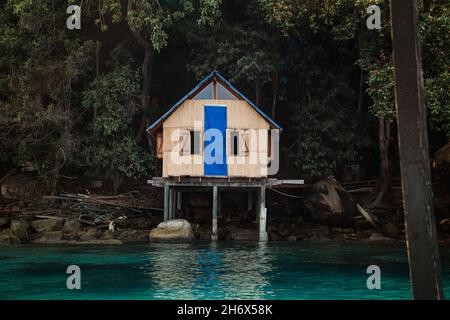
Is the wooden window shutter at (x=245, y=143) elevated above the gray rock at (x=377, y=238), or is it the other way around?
the wooden window shutter at (x=245, y=143)

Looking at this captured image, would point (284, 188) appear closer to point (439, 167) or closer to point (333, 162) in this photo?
point (333, 162)

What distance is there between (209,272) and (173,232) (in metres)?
8.38

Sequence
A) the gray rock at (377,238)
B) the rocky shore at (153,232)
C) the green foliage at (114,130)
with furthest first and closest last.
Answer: the green foliage at (114,130), the gray rock at (377,238), the rocky shore at (153,232)

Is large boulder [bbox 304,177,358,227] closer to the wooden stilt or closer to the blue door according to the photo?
the wooden stilt

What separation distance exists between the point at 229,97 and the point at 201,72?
14.2 ft

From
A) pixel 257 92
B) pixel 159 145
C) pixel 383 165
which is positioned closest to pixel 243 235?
pixel 159 145

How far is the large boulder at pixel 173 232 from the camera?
22575mm

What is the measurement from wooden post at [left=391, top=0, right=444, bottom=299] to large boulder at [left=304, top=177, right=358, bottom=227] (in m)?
19.4

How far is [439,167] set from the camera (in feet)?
91.9

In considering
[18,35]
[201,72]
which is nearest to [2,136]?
[18,35]

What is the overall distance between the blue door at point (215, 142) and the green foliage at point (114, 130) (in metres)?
4.57

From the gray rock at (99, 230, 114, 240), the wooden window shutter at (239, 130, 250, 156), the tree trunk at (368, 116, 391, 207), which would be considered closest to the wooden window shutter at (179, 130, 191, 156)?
the wooden window shutter at (239, 130, 250, 156)

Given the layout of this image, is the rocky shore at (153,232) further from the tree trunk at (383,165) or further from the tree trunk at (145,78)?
the tree trunk at (145,78)

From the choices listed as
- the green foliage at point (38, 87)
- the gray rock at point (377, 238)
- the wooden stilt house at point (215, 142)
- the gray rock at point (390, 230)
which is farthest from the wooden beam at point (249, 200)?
the green foliage at point (38, 87)
